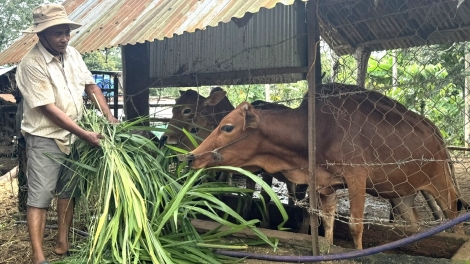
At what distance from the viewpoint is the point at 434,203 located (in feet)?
15.1

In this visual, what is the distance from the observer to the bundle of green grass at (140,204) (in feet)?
10.4

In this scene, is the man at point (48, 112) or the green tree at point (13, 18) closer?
the man at point (48, 112)

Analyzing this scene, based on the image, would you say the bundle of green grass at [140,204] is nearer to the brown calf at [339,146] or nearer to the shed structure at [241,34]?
the brown calf at [339,146]

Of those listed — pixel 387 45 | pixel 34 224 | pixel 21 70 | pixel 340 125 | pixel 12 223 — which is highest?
pixel 387 45

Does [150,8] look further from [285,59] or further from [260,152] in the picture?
[260,152]

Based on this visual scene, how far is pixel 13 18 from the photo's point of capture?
1909 cm

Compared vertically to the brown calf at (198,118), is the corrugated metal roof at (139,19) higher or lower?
higher

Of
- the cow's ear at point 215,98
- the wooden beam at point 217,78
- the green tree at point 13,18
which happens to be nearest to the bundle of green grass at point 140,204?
the cow's ear at point 215,98

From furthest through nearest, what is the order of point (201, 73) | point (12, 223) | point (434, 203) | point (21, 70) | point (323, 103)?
point (201, 73)
point (12, 223)
point (434, 203)
point (323, 103)
point (21, 70)

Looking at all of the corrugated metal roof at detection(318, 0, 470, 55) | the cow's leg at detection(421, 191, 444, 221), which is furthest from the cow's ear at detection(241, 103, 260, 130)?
the cow's leg at detection(421, 191, 444, 221)

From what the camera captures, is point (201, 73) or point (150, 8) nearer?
point (150, 8)

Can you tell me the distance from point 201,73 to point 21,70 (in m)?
2.36

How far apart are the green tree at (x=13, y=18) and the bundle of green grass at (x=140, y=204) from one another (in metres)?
17.4

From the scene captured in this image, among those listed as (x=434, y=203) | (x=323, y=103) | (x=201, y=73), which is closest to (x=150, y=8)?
(x=201, y=73)
